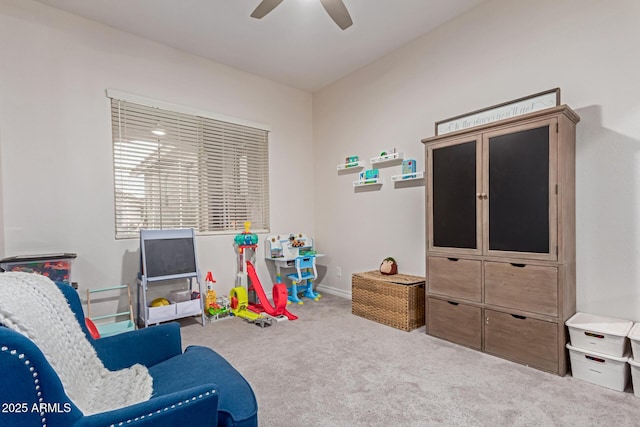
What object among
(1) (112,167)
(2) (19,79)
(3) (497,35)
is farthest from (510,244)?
(2) (19,79)

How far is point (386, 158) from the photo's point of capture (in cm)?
366

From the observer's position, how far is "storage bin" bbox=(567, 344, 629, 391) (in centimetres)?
192

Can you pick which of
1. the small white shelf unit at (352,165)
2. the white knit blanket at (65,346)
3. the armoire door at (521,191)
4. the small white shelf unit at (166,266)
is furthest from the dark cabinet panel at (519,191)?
the small white shelf unit at (166,266)

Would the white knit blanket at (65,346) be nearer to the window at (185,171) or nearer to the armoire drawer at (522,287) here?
the window at (185,171)

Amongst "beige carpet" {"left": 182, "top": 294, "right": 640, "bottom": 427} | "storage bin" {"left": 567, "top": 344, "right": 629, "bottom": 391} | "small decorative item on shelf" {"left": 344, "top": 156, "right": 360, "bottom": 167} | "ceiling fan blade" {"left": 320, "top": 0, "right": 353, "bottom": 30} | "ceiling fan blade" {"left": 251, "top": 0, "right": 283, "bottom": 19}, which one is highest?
"ceiling fan blade" {"left": 251, "top": 0, "right": 283, "bottom": 19}

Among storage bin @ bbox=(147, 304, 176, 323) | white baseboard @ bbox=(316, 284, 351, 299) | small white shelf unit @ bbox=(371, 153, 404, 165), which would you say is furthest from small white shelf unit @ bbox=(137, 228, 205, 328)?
small white shelf unit @ bbox=(371, 153, 404, 165)

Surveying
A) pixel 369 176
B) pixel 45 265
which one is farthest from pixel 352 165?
pixel 45 265

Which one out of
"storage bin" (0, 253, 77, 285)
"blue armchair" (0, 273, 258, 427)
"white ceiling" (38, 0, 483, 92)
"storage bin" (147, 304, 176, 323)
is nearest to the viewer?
"blue armchair" (0, 273, 258, 427)

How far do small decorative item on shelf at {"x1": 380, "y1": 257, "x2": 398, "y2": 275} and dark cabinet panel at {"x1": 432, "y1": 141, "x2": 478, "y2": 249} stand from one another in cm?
78

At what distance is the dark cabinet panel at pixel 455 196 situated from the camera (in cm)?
258

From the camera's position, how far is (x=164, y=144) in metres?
3.45

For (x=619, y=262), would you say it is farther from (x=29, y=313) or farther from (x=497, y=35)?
(x=29, y=313)

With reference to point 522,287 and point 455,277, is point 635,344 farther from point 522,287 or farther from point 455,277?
point 455,277

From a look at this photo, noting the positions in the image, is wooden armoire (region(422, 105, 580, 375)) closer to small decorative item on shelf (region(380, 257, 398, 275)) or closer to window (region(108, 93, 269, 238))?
small decorative item on shelf (region(380, 257, 398, 275))
